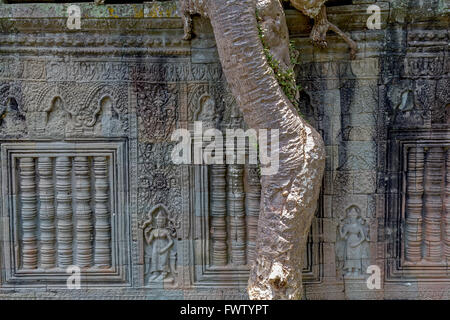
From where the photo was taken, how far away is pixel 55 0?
12.8ft

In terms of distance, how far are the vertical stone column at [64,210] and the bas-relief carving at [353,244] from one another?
2.86 meters

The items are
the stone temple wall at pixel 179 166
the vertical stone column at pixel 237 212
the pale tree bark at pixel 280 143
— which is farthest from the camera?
the vertical stone column at pixel 237 212

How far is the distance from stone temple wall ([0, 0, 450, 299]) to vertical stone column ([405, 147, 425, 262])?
14 millimetres

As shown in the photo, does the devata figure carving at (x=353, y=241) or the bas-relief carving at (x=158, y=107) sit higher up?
the bas-relief carving at (x=158, y=107)

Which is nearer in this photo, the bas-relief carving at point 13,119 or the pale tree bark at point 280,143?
the pale tree bark at point 280,143

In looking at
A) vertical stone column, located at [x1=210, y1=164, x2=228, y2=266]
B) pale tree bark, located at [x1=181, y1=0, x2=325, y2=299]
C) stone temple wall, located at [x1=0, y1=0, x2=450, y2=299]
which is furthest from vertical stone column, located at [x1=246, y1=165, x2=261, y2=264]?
pale tree bark, located at [x1=181, y1=0, x2=325, y2=299]

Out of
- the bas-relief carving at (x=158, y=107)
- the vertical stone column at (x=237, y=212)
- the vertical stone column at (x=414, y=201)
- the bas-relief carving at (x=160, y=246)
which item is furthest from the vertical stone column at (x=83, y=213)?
the vertical stone column at (x=414, y=201)

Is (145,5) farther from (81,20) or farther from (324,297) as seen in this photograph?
(324,297)

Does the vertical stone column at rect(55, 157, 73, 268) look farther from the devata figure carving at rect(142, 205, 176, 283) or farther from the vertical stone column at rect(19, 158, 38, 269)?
the devata figure carving at rect(142, 205, 176, 283)

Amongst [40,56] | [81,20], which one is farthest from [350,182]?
[40,56]

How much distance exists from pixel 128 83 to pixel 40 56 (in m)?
0.94

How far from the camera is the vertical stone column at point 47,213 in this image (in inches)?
157

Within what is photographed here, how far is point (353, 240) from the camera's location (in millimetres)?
4008

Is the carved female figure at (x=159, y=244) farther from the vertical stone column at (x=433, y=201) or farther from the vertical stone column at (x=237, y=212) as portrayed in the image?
the vertical stone column at (x=433, y=201)
